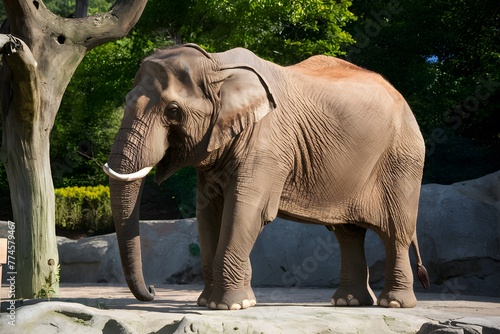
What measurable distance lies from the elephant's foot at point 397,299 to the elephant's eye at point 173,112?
2.64 meters

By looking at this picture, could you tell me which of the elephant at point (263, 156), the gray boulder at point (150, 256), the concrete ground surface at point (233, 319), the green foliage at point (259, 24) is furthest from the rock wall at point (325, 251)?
the green foliage at point (259, 24)

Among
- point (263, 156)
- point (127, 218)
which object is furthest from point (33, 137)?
point (263, 156)

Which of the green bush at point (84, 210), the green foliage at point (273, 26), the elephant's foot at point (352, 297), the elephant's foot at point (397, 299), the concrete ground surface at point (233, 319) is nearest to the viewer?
the concrete ground surface at point (233, 319)

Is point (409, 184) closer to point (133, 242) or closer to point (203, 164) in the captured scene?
point (203, 164)

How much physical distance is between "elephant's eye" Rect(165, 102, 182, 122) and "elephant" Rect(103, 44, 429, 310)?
1 centimetres

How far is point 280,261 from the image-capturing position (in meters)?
12.5

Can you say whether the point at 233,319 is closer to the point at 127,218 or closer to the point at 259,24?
the point at 127,218

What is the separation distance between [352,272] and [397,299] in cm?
52

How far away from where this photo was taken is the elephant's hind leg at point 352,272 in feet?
27.4

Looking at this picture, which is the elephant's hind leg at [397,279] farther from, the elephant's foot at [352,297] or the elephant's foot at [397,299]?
the elephant's foot at [352,297]

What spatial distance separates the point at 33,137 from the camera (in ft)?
29.0

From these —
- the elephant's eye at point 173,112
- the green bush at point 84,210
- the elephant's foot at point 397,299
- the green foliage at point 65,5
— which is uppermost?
the green foliage at point 65,5

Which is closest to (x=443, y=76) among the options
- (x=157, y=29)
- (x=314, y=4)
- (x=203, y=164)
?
(x=314, y=4)

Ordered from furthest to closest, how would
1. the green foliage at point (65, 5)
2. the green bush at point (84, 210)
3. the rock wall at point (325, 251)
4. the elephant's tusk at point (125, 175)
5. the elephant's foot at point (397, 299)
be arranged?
the green foliage at point (65, 5) → the green bush at point (84, 210) → the rock wall at point (325, 251) → the elephant's foot at point (397, 299) → the elephant's tusk at point (125, 175)
